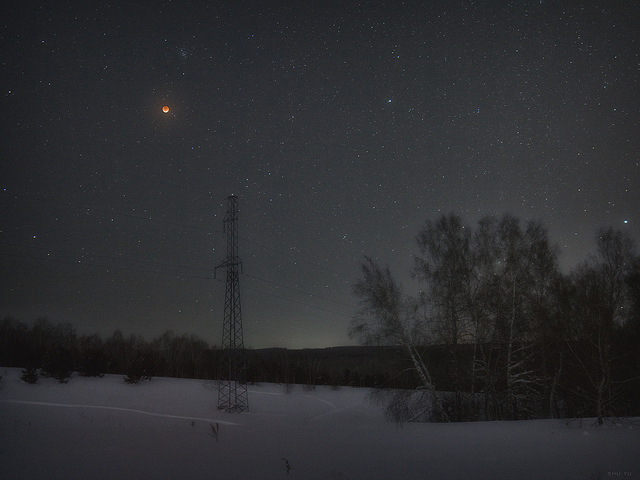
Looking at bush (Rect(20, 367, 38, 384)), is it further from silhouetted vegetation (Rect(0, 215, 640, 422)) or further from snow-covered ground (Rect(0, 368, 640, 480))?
silhouetted vegetation (Rect(0, 215, 640, 422))

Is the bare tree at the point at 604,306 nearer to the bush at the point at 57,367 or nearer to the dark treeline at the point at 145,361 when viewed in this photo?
the dark treeline at the point at 145,361

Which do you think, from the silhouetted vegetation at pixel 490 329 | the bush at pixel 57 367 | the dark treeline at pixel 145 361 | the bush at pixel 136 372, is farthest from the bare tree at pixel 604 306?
the bush at pixel 57 367

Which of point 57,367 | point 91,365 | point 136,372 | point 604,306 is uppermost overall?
point 604,306

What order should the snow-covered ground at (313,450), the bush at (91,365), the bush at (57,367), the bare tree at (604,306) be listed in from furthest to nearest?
the bush at (91,365)
the bush at (57,367)
the bare tree at (604,306)
the snow-covered ground at (313,450)

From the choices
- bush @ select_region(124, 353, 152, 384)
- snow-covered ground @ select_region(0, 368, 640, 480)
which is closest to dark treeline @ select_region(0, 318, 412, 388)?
bush @ select_region(124, 353, 152, 384)

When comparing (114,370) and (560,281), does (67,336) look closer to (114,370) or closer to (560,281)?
(114,370)

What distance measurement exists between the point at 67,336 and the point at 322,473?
106 metres

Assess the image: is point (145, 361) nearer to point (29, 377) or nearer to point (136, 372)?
point (136, 372)

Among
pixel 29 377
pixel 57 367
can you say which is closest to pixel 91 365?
pixel 57 367

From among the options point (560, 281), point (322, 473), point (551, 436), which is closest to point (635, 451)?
point (551, 436)

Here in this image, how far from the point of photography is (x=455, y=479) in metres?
8.10

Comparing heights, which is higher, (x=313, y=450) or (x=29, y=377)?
(x=313, y=450)

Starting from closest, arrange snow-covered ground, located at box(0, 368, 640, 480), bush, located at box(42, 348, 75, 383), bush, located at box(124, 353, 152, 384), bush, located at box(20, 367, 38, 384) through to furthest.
A: snow-covered ground, located at box(0, 368, 640, 480) < bush, located at box(20, 367, 38, 384) < bush, located at box(42, 348, 75, 383) < bush, located at box(124, 353, 152, 384)

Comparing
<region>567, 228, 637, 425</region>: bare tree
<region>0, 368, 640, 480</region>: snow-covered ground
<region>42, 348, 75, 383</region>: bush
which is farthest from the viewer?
<region>42, 348, 75, 383</region>: bush
